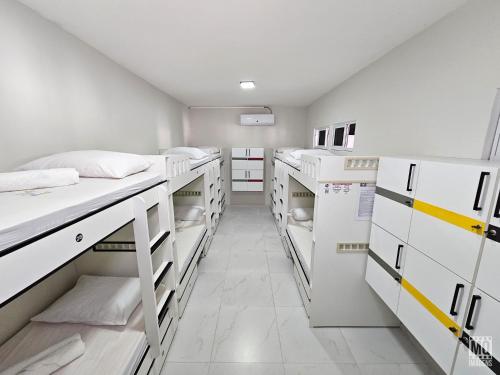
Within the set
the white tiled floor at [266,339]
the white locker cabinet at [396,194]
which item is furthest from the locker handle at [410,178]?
the white tiled floor at [266,339]

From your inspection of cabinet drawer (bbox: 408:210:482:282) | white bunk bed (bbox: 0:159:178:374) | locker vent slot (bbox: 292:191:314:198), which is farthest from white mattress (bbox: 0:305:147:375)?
locker vent slot (bbox: 292:191:314:198)

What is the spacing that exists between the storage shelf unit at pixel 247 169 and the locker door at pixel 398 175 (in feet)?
11.4

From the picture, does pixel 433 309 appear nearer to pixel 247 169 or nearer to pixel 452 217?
pixel 452 217

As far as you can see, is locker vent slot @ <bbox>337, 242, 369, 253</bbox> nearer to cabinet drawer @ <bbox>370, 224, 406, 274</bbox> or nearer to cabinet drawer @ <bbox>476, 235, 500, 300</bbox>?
cabinet drawer @ <bbox>370, 224, 406, 274</bbox>

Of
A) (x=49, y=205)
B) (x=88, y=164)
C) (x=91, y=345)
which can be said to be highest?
(x=88, y=164)

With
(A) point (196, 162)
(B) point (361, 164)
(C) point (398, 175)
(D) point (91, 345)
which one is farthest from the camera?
(A) point (196, 162)

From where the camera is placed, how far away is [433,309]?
1073 mm

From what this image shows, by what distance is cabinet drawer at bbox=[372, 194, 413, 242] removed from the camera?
1278 mm

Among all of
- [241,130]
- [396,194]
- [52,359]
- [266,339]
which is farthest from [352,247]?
[241,130]

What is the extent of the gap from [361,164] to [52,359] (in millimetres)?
2217

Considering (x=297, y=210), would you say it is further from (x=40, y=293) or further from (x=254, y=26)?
(x=40, y=293)

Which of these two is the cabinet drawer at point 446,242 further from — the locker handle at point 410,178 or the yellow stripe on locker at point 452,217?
the locker handle at point 410,178

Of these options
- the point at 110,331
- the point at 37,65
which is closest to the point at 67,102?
the point at 37,65

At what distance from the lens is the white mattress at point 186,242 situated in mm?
2010
